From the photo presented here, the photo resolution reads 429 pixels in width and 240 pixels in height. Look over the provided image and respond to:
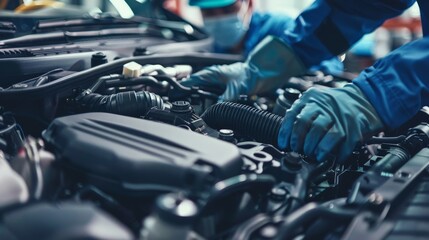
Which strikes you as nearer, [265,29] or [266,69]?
[266,69]

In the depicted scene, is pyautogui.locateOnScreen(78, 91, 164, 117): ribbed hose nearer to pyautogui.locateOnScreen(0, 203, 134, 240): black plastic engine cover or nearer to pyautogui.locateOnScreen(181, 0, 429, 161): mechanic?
pyautogui.locateOnScreen(181, 0, 429, 161): mechanic

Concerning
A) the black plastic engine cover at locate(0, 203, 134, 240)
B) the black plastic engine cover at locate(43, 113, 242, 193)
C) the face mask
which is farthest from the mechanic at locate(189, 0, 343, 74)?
the black plastic engine cover at locate(0, 203, 134, 240)

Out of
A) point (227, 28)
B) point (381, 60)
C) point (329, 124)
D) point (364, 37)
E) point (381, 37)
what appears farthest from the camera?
point (381, 37)

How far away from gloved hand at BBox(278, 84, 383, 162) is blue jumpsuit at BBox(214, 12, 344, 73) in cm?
183

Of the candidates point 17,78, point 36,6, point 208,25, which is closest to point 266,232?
point 17,78

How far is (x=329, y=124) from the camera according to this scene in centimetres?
105

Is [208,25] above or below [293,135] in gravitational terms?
below

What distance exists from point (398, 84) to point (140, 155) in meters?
0.73

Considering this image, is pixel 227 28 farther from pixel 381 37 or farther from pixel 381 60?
pixel 381 37

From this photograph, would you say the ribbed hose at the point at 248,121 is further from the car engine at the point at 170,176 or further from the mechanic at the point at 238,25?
the mechanic at the point at 238,25

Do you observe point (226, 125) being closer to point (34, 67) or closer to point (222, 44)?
point (34, 67)

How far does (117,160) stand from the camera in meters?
0.75

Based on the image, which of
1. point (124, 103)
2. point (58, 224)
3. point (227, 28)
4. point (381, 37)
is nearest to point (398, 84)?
point (124, 103)

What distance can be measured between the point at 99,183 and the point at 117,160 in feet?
0.22
